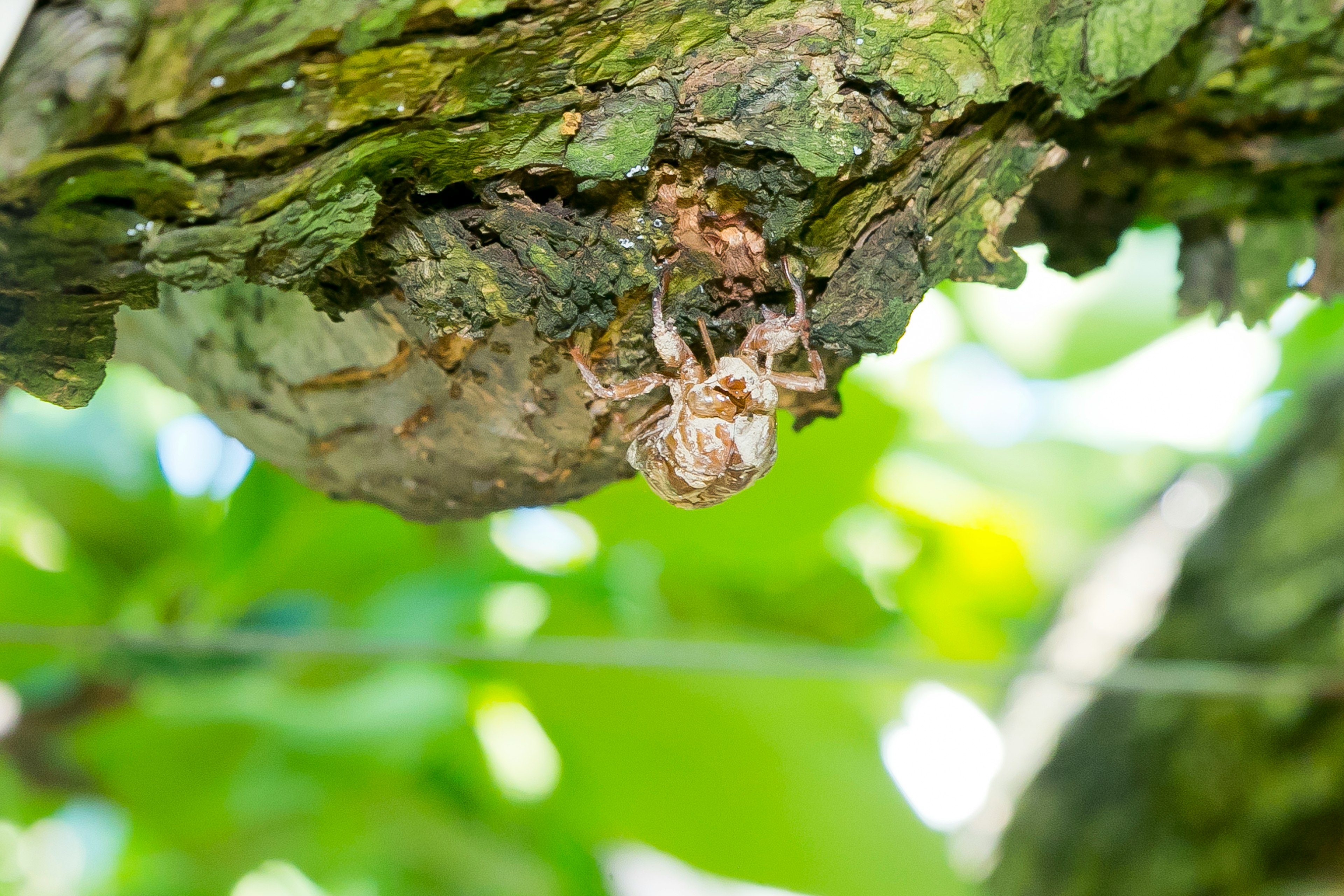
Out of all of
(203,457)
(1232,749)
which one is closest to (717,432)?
(203,457)

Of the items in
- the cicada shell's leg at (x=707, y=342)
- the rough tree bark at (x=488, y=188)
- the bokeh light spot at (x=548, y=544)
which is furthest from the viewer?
the bokeh light spot at (x=548, y=544)

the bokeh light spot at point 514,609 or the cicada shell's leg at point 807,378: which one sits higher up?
the cicada shell's leg at point 807,378

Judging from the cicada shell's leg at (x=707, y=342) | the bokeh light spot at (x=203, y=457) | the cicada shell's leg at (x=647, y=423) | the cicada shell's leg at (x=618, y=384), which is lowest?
the bokeh light spot at (x=203, y=457)

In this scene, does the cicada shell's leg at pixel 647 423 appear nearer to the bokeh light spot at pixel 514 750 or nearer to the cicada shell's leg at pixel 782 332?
the cicada shell's leg at pixel 782 332

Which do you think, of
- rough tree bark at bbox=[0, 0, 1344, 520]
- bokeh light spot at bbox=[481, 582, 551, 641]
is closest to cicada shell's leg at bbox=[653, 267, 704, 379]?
rough tree bark at bbox=[0, 0, 1344, 520]

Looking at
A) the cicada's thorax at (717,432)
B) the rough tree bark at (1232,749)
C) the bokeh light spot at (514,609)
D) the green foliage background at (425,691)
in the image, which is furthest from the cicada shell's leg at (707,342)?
the rough tree bark at (1232,749)

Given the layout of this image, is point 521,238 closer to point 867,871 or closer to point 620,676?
point 620,676
